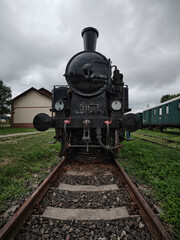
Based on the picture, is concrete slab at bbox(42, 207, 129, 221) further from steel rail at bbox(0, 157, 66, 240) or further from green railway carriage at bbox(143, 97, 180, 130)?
green railway carriage at bbox(143, 97, 180, 130)

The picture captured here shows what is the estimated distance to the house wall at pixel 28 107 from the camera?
20.5m

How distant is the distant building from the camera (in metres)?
20.5

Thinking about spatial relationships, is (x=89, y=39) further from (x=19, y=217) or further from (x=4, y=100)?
(x=4, y=100)

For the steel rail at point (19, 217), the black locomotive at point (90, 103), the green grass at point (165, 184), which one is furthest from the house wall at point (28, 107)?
the steel rail at point (19, 217)

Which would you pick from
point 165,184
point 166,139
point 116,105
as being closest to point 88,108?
point 116,105

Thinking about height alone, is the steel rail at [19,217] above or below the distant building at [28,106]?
below

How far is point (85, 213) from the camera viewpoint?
1.72m

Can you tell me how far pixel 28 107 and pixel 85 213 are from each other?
21.4m

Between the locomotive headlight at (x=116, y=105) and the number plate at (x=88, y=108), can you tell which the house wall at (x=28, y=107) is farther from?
the locomotive headlight at (x=116, y=105)

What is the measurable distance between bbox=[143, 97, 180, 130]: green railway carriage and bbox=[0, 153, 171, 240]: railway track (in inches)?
436

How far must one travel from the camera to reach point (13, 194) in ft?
7.11

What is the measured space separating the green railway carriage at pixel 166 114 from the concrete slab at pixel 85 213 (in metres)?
11.4

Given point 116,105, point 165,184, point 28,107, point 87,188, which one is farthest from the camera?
point 28,107

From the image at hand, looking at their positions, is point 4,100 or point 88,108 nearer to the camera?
point 88,108
